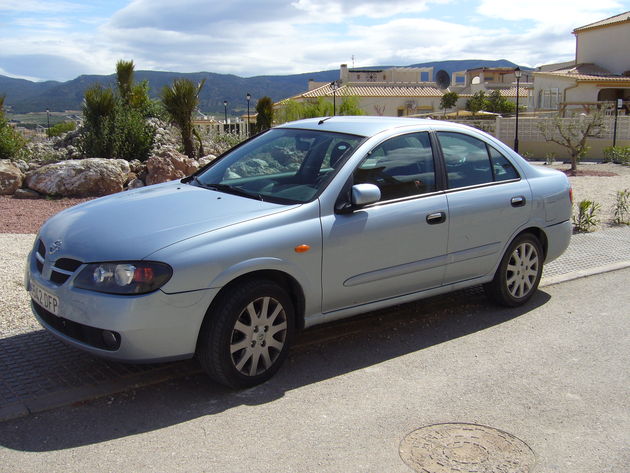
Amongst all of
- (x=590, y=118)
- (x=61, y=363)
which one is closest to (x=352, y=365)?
(x=61, y=363)

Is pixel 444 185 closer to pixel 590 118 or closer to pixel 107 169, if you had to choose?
pixel 107 169

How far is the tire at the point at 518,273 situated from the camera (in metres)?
6.09

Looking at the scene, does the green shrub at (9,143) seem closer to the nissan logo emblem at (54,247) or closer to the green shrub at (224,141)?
the green shrub at (224,141)

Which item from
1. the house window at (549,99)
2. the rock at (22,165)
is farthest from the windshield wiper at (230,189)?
the house window at (549,99)

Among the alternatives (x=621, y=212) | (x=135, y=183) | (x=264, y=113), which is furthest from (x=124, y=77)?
(x=621, y=212)

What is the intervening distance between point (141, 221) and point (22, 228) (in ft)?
20.5

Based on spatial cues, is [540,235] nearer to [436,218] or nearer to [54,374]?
[436,218]

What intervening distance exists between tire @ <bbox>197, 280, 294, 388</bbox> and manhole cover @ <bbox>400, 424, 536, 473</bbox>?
112 centimetres

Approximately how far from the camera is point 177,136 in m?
18.7

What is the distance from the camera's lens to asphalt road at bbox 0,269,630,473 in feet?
11.8

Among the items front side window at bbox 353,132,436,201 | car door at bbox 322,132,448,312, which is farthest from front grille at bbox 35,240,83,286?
front side window at bbox 353,132,436,201

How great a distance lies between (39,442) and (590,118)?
22.2 m

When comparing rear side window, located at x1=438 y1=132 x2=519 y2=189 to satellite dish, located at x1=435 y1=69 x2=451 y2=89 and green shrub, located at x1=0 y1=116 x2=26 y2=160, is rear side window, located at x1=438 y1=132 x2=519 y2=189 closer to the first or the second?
green shrub, located at x1=0 y1=116 x2=26 y2=160

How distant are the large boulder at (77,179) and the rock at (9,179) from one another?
0.66 feet
